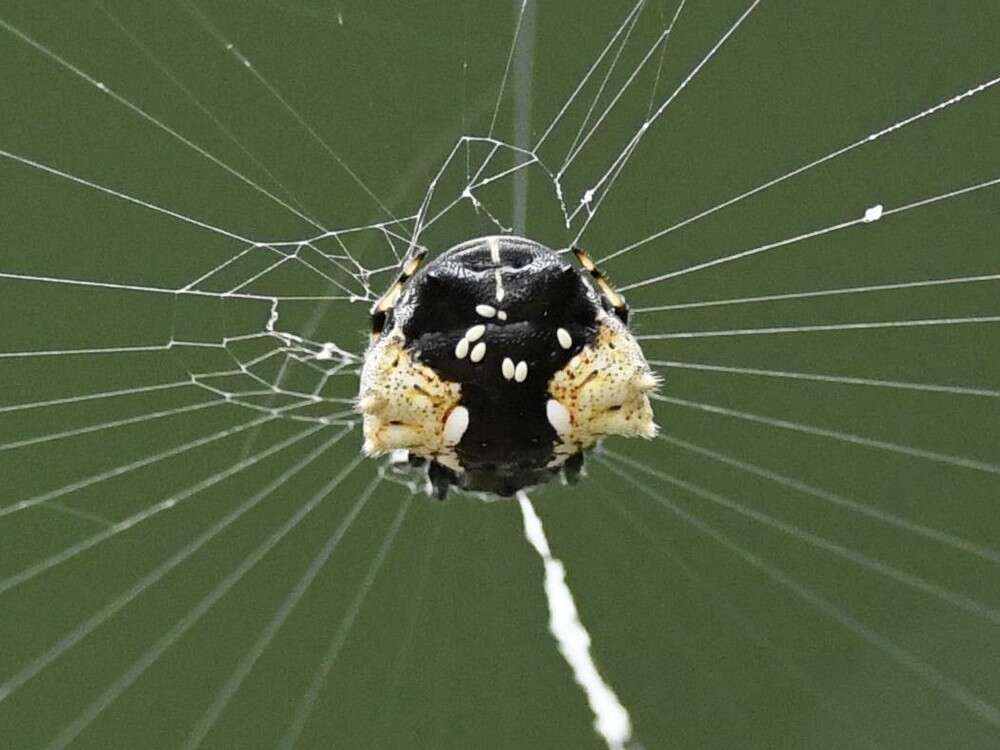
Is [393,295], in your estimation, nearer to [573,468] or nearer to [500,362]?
[500,362]

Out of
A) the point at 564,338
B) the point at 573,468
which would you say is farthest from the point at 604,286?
the point at 573,468

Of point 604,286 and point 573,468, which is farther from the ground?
point 604,286

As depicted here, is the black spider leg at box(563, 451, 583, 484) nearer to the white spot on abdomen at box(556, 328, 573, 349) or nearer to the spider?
the spider

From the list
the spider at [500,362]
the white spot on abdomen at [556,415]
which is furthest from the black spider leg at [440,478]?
the white spot on abdomen at [556,415]

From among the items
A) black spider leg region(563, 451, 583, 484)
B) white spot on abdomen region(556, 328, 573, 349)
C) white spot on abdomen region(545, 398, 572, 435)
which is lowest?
black spider leg region(563, 451, 583, 484)

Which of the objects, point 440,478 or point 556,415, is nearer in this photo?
point 556,415

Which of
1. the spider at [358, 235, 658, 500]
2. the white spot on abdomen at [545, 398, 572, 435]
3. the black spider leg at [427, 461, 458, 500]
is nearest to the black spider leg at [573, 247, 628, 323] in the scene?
the spider at [358, 235, 658, 500]

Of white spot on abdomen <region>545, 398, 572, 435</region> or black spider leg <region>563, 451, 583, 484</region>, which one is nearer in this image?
white spot on abdomen <region>545, 398, 572, 435</region>
